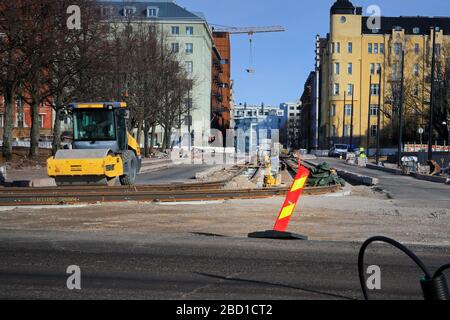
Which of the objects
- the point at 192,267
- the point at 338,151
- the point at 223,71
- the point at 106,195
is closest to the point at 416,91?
the point at 338,151

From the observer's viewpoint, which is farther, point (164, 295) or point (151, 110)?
point (151, 110)

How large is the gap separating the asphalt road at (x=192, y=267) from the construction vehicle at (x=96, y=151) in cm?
910

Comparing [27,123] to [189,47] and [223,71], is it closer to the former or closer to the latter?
[189,47]

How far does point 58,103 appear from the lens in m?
44.7

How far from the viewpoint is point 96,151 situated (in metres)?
20.9

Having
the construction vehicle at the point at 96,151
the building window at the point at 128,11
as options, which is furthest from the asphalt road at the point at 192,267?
the building window at the point at 128,11

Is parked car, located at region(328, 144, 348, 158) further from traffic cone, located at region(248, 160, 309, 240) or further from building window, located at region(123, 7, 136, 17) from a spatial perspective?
traffic cone, located at region(248, 160, 309, 240)

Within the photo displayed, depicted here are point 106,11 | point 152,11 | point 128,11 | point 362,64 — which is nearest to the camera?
point 106,11

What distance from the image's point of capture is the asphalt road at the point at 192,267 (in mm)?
6797

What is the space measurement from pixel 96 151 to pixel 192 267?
13.4 m

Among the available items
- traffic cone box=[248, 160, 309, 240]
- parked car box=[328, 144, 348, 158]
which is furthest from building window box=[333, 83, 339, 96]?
traffic cone box=[248, 160, 309, 240]
